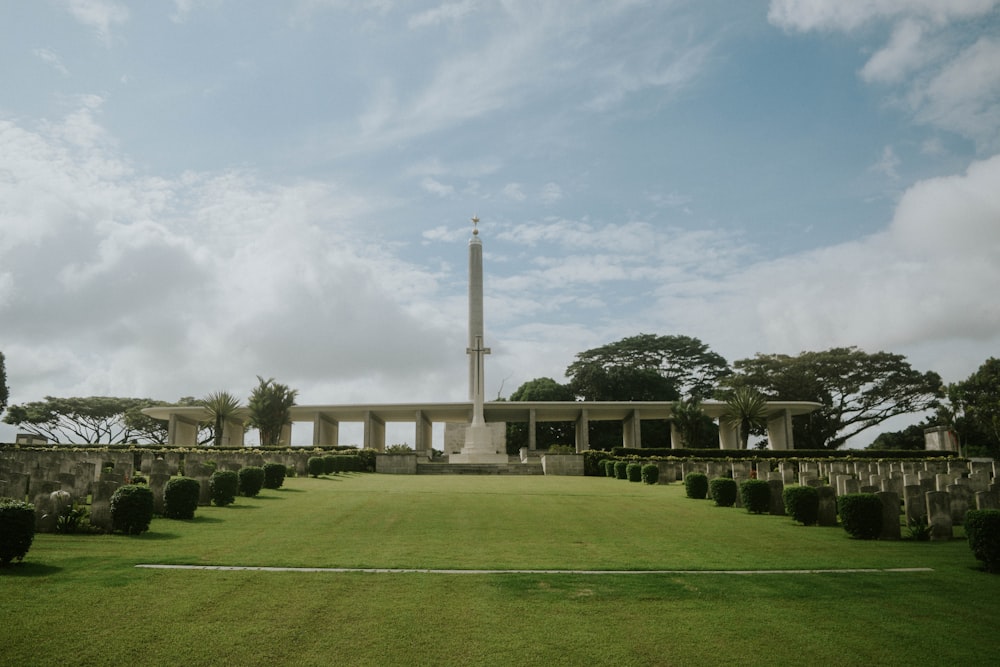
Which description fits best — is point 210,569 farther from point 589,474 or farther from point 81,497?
point 589,474

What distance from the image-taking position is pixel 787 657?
5605 millimetres

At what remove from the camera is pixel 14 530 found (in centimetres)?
759

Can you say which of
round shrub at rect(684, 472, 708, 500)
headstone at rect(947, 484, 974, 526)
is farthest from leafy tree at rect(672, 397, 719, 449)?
headstone at rect(947, 484, 974, 526)

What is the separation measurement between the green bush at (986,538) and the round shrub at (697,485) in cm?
909

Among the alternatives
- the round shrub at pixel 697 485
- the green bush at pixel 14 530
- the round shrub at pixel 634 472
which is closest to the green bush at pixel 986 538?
the round shrub at pixel 697 485

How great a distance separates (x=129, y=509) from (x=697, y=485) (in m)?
13.0

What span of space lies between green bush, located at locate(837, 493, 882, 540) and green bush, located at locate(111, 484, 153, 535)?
35.6 ft

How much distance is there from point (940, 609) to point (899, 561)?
2399 millimetres

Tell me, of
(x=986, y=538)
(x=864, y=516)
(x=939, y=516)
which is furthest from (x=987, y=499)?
(x=986, y=538)

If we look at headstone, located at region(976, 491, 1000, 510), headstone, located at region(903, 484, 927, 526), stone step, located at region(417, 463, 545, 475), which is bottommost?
stone step, located at region(417, 463, 545, 475)

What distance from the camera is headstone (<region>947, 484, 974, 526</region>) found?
42.4ft

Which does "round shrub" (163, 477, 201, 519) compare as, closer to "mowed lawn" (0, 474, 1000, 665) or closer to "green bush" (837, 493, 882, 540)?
"mowed lawn" (0, 474, 1000, 665)

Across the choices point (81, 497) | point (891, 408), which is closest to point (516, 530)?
point (81, 497)

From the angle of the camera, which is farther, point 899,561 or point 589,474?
point 589,474
